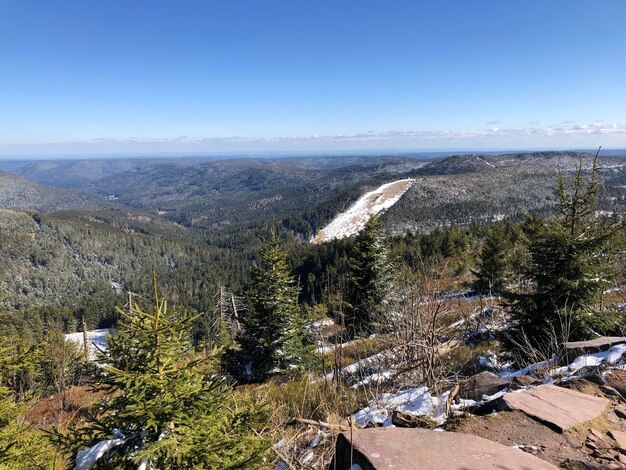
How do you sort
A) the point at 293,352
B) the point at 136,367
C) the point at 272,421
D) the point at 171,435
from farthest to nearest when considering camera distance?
the point at 293,352 < the point at 272,421 < the point at 136,367 < the point at 171,435

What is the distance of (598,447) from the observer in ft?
10.0

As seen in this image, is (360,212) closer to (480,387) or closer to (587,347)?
Result: (587,347)

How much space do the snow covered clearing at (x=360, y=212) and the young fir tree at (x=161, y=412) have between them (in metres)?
135

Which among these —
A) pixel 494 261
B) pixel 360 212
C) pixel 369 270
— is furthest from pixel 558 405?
pixel 360 212

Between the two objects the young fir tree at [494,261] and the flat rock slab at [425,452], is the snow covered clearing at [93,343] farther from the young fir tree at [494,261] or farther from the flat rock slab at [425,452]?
the young fir tree at [494,261]

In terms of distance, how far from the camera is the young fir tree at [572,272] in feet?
26.6

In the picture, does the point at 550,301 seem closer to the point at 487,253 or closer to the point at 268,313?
the point at 268,313


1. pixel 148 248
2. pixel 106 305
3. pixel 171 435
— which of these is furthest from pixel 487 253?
pixel 148 248

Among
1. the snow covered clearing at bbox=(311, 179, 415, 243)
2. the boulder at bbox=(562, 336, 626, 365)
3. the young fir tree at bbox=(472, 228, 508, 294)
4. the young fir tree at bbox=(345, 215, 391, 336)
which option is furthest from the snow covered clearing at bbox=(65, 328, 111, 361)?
the snow covered clearing at bbox=(311, 179, 415, 243)

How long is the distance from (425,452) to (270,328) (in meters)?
12.7

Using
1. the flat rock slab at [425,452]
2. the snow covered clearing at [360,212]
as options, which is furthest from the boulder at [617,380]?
the snow covered clearing at [360,212]

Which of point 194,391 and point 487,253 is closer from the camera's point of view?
point 194,391

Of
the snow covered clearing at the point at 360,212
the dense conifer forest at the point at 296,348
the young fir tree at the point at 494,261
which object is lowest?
the snow covered clearing at the point at 360,212

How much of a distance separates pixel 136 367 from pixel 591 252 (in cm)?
1033
